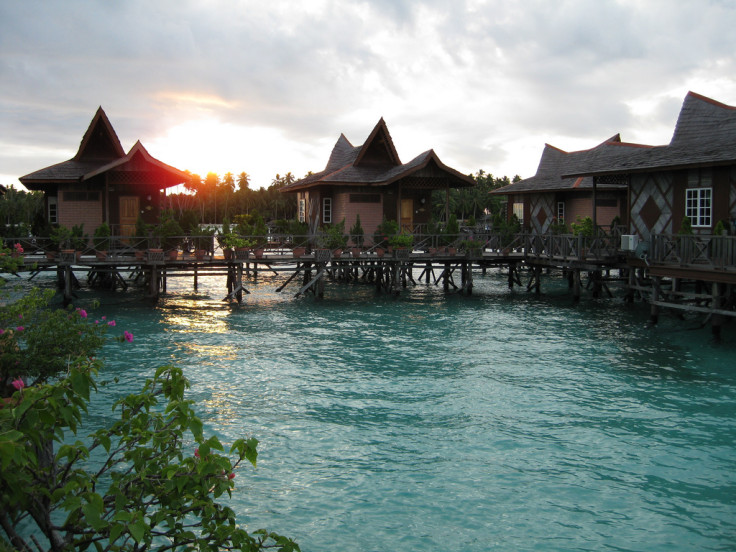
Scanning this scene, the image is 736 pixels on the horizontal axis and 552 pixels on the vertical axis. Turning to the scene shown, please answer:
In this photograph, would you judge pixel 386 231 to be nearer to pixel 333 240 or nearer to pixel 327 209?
pixel 333 240

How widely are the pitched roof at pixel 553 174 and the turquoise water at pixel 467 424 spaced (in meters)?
17.4

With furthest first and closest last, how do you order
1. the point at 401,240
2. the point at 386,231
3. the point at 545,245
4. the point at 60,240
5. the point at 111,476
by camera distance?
the point at 386,231 → the point at 545,245 → the point at 401,240 → the point at 60,240 → the point at 111,476

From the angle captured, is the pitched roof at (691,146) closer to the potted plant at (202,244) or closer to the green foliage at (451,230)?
the green foliage at (451,230)

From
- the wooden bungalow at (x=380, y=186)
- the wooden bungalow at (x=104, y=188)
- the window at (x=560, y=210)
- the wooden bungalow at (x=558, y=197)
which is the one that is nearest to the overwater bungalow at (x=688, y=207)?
the wooden bungalow at (x=380, y=186)

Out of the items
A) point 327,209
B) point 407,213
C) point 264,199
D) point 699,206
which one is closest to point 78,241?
point 327,209

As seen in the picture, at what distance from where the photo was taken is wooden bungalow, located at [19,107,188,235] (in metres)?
33.5

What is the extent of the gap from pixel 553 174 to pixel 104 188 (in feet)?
97.2

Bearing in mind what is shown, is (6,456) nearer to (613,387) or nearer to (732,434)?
(732,434)

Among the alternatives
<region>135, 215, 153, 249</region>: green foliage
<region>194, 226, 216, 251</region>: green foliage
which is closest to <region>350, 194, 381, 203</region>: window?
<region>194, 226, 216, 251</region>: green foliage

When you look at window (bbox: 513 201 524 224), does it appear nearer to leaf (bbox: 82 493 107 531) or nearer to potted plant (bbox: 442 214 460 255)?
potted plant (bbox: 442 214 460 255)

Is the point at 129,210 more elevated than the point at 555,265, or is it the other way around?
the point at 129,210

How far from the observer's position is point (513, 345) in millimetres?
22453

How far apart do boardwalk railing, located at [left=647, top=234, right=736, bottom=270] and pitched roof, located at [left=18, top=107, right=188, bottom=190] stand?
22.8 metres

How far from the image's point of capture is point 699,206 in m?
25.5
